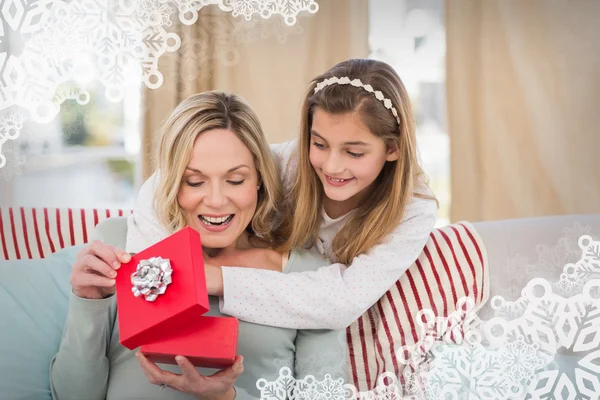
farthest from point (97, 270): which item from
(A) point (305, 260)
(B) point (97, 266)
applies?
(A) point (305, 260)

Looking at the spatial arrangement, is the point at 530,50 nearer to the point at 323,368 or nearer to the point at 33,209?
the point at 323,368

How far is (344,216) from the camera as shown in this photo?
1.31 meters

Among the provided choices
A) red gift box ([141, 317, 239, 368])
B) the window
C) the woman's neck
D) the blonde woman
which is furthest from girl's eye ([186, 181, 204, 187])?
the window

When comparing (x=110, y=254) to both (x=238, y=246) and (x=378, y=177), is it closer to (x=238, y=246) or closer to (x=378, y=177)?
(x=238, y=246)

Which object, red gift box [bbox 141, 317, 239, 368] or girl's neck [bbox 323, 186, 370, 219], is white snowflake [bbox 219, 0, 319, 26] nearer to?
girl's neck [bbox 323, 186, 370, 219]

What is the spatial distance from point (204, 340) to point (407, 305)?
42 cm

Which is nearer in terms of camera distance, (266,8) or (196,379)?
(196,379)

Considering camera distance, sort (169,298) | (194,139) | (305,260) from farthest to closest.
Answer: (305,260)
(194,139)
(169,298)

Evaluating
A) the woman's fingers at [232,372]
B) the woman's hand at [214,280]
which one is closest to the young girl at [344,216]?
the woman's hand at [214,280]

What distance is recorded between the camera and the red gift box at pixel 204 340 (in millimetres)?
1045

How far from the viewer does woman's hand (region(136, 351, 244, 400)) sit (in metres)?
1.08

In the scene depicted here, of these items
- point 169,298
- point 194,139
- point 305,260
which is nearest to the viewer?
point 169,298

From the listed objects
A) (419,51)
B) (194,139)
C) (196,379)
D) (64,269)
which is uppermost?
(419,51)

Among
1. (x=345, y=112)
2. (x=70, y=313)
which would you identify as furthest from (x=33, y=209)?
(x=345, y=112)
